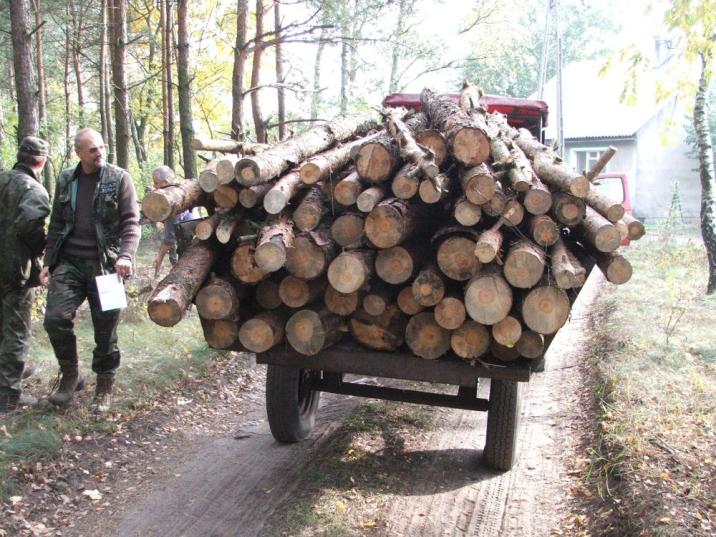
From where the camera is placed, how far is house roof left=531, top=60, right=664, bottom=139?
97.6ft

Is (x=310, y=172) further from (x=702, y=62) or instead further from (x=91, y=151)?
(x=702, y=62)

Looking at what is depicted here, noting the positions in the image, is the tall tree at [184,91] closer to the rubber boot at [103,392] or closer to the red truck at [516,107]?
the red truck at [516,107]

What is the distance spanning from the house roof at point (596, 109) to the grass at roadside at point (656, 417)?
21.0 metres

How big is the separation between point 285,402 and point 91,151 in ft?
8.16

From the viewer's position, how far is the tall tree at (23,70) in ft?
20.1

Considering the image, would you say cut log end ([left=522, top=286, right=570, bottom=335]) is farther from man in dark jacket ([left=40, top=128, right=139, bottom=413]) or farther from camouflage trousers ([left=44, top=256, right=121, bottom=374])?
camouflage trousers ([left=44, top=256, right=121, bottom=374])

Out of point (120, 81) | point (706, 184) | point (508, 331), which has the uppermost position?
point (120, 81)

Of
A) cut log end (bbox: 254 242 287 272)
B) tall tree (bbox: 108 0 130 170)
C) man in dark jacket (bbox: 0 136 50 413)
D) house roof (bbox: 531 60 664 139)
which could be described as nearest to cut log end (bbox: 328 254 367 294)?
Result: cut log end (bbox: 254 242 287 272)

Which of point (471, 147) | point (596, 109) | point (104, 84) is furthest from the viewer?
point (596, 109)

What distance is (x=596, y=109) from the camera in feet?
107

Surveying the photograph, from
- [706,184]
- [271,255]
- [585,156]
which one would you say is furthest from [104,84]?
[585,156]

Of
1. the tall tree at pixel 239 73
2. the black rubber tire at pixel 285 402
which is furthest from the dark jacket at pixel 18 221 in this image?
the tall tree at pixel 239 73

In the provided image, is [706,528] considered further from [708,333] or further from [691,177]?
[691,177]

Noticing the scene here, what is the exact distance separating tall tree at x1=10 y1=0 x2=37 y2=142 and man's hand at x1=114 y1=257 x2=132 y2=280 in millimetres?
2312
